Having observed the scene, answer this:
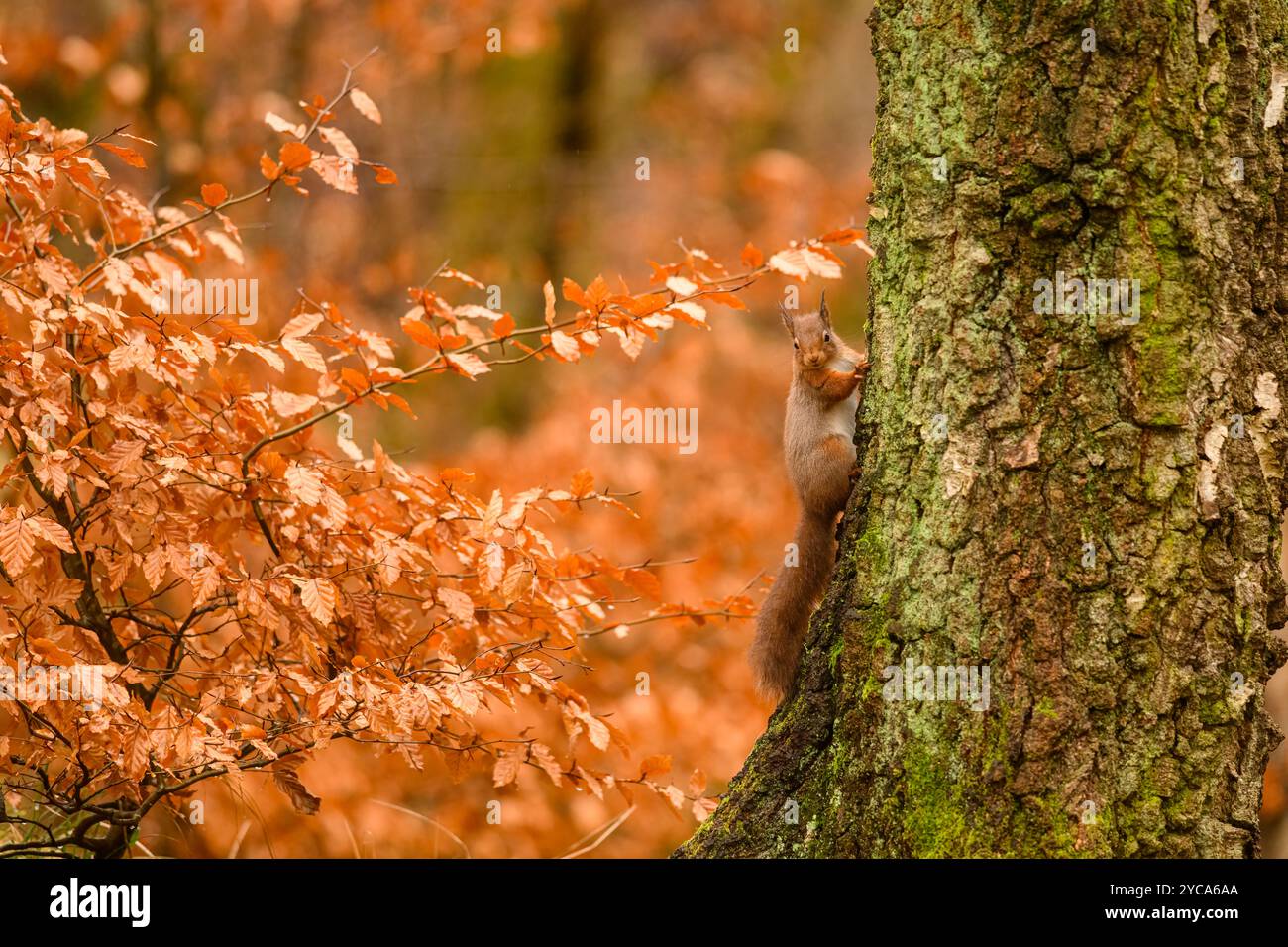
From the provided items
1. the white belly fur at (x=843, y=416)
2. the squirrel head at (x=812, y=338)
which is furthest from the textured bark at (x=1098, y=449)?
the squirrel head at (x=812, y=338)

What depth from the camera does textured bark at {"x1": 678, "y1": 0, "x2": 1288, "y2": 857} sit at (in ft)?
9.59

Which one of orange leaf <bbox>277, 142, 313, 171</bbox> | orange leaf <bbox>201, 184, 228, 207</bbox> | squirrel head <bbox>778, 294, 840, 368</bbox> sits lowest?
squirrel head <bbox>778, 294, 840, 368</bbox>

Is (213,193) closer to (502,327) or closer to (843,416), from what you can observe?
(502,327)

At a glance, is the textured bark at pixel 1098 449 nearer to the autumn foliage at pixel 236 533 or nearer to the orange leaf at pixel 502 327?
the autumn foliage at pixel 236 533

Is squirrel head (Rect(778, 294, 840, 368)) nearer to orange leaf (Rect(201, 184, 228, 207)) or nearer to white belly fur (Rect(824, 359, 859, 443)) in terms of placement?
white belly fur (Rect(824, 359, 859, 443))

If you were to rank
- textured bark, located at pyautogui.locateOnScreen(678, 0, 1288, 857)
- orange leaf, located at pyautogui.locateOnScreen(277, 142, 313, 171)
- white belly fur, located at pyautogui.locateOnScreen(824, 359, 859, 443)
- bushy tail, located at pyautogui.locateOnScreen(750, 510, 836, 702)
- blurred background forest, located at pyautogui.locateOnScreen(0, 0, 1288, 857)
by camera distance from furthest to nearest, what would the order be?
blurred background forest, located at pyautogui.locateOnScreen(0, 0, 1288, 857) < white belly fur, located at pyautogui.locateOnScreen(824, 359, 859, 443) < bushy tail, located at pyautogui.locateOnScreen(750, 510, 836, 702) < orange leaf, located at pyautogui.locateOnScreen(277, 142, 313, 171) < textured bark, located at pyautogui.locateOnScreen(678, 0, 1288, 857)

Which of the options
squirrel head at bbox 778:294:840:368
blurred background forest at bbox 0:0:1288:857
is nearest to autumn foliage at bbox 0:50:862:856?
squirrel head at bbox 778:294:840:368

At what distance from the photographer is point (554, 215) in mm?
12570

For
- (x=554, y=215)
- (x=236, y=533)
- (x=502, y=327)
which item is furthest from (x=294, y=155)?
(x=554, y=215)

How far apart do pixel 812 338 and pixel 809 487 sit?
2.15ft

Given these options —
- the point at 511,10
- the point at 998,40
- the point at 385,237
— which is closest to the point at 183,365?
the point at 998,40

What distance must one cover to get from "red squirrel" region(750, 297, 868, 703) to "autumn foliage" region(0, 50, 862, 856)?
14 centimetres

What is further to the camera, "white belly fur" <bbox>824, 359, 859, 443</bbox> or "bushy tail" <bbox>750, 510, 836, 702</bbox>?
"white belly fur" <bbox>824, 359, 859, 443</bbox>
